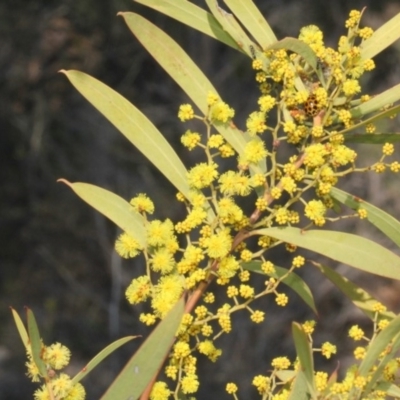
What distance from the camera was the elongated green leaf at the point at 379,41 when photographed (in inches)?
37.5

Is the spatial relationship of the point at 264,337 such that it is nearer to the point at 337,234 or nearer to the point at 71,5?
the point at 71,5

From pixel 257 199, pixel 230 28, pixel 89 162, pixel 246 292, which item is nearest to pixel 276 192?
pixel 257 199

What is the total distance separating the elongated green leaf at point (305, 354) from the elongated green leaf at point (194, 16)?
1.27ft

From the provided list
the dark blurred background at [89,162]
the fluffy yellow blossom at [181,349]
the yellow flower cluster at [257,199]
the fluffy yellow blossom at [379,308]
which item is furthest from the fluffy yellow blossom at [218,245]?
the dark blurred background at [89,162]

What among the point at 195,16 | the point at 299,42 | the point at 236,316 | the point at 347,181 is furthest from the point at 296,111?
the point at 347,181

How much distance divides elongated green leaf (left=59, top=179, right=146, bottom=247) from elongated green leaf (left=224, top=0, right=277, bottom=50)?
267 mm

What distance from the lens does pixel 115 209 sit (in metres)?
0.94

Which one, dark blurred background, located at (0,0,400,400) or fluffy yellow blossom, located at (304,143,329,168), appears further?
dark blurred background, located at (0,0,400,400)

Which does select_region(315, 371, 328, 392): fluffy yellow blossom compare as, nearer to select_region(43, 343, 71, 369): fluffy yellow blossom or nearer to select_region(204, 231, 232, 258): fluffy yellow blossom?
select_region(204, 231, 232, 258): fluffy yellow blossom

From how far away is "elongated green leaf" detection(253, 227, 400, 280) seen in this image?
34.3 inches

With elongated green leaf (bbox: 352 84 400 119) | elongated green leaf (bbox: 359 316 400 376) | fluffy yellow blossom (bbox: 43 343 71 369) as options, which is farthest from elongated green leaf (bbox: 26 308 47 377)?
elongated green leaf (bbox: 352 84 400 119)

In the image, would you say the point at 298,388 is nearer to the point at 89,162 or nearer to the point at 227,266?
the point at 227,266

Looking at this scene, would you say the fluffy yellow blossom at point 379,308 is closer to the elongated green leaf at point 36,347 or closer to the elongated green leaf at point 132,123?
A: the elongated green leaf at point 132,123

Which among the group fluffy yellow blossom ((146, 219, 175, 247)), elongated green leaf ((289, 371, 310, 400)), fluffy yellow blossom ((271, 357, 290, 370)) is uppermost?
fluffy yellow blossom ((146, 219, 175, 247))
